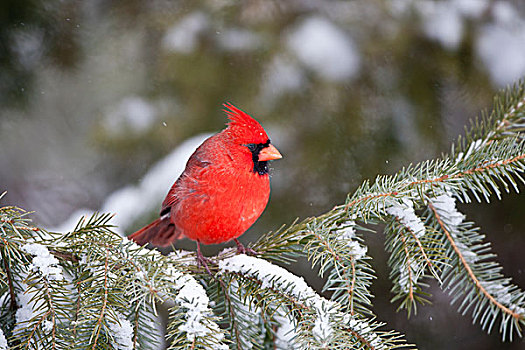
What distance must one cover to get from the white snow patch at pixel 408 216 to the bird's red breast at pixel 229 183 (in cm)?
29

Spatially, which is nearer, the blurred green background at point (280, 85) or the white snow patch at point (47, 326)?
the white snow patch at point (47, 326)

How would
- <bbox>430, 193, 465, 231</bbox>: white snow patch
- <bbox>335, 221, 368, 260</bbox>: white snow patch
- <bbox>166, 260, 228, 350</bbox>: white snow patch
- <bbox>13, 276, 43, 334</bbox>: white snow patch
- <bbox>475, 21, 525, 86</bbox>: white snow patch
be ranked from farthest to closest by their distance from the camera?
1. <bbox>475, 21, 525, 86</bbox>: white snow patch
2. <bbox>430, 193, 465, 231</bbox>: white snow patch
3. <bbox>335, 221, 368, 260</bbox>: white snow patch
4. <bbox>13, 276, 43, 334</bbox>: white snow patch
5. <bbox>166, 260, 228, 350</bbox>: white snow patch

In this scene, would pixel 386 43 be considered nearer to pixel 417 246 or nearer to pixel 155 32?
pixel 155 32

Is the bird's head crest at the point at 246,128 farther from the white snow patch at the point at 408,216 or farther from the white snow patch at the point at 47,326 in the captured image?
the white snow patch at the point at 47,326

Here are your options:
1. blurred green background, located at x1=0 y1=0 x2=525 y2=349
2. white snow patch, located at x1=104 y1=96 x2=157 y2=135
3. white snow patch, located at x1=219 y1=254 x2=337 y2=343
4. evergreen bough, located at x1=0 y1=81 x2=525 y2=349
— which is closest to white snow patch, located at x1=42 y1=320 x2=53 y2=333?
evergreen bough, located at x1=0 y1=81 x2=525 y2=349

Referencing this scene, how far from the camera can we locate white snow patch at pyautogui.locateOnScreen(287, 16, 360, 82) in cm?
180

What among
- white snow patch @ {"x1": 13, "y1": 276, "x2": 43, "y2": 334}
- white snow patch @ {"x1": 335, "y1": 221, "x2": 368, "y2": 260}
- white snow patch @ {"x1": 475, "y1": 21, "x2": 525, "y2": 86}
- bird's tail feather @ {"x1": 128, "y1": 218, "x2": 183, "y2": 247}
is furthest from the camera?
white snow patch @ {"x1": 475, "y1": 21, "x2": 525, "y2": 86}

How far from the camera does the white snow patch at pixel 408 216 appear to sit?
1003mm

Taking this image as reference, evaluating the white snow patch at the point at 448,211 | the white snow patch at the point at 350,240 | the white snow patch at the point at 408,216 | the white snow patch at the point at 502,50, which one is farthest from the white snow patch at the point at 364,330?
the white snow patch at the point at 502,50

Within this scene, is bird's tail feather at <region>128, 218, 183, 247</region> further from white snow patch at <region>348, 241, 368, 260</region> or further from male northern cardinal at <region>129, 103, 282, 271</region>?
white snow patch at <region>348, 241, 368, 260</region>

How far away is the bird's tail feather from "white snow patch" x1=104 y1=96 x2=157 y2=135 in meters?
0.50

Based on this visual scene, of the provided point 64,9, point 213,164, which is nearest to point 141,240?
point 213,164

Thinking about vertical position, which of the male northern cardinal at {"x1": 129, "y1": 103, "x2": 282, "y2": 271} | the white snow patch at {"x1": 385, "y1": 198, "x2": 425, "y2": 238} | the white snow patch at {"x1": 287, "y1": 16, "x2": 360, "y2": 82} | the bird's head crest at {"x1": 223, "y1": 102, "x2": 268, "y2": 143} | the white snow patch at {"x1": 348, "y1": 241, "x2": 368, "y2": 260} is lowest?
the white snow patch at {"x1": 348, "y1": 241, "x2": 368, "y2": 260}

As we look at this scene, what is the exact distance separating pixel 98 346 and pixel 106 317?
5cm
